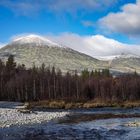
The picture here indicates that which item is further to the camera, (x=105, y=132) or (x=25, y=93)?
(x=25, y=93)

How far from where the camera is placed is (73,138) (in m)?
35.1

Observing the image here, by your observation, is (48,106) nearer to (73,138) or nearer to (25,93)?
(25,93)

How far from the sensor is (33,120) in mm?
51344

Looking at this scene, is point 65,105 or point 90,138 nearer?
point 90,138

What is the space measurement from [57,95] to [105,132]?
95.6 m

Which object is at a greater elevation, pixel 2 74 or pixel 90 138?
pixel 2 74

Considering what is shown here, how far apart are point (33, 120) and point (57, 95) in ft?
276

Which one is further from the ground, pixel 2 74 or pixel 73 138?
pixel 2 74

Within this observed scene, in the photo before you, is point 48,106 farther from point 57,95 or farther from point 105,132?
point 105,132

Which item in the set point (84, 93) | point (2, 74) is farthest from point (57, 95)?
point (2, 74)

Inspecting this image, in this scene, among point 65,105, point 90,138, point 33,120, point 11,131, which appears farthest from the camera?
point 65,105

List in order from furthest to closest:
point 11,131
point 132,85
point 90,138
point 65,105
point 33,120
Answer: point 132,85 < point 65,105 < point 33,120 < point 11,131 < point 90,138

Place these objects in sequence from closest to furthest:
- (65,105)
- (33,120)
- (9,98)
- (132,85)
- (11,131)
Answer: (11,131)
(33,120)
(65,105)
(9,98)
(132,85)

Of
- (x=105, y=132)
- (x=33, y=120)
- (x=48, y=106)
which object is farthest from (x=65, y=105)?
(x=105, y=132)
